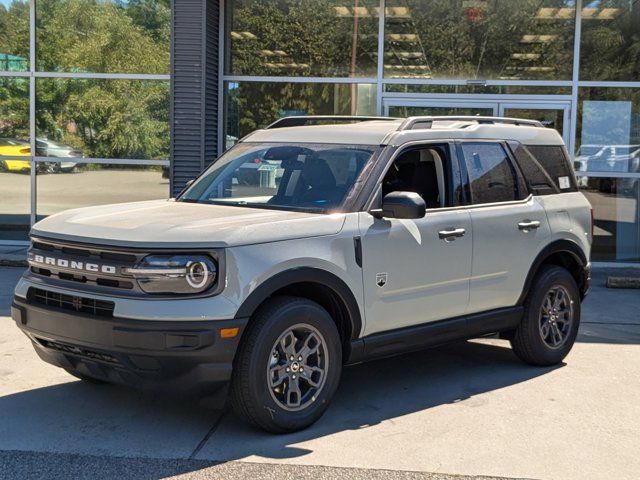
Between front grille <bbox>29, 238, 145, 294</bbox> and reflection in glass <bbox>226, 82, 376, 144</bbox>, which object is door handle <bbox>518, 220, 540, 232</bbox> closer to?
front grille <bbox>29, 238, 145, 294</bbox>

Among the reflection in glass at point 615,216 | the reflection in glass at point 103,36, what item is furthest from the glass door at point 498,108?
the reflection in glass at point 103,36

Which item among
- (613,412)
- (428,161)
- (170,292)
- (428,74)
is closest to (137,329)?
(170,292)

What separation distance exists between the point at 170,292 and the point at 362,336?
1352 millimetres

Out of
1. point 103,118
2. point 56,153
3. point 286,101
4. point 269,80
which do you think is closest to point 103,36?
point 103,118

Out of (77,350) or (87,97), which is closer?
(77,350)

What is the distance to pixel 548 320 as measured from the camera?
6.61 m

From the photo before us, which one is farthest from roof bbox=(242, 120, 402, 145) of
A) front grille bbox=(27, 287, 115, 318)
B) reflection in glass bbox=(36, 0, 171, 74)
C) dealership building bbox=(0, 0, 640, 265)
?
reflection in glass bbox=(36, 0, 171, 74)

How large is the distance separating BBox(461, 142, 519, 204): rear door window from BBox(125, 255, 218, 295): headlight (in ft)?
7.78

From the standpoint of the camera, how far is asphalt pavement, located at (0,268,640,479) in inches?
174

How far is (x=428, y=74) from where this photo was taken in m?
12.1

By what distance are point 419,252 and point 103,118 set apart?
8714 mm

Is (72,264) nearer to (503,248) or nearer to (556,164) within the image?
(503,248)

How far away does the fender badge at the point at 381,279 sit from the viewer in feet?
17.1

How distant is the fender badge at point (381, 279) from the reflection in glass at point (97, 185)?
7831mm
